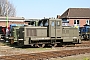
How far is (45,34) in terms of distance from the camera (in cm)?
2209

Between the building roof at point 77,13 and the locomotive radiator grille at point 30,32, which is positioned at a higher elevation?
the building roof at point 77,13

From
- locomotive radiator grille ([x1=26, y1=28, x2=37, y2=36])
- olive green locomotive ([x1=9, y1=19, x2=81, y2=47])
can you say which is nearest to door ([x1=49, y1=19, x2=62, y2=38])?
olive green locomotive ([x1=9, y1=19, x2=81, y2=47])

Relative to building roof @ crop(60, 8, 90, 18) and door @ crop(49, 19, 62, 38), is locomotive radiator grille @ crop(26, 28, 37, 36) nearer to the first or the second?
door @ crop(49, 19, 62, 38)

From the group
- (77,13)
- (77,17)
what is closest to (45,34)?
(77,17)

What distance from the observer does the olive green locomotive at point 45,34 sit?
21312 mm

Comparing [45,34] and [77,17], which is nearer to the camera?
[45,34]

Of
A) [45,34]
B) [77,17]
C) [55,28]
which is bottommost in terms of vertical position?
[45,34]

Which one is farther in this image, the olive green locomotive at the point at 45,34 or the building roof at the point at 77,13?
the building roof at the point at 77,13

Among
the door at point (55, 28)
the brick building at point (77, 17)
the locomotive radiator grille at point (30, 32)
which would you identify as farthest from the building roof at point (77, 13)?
the locomotive radiator grille at point (30, 32)

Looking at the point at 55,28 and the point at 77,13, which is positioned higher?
the point at 77,13

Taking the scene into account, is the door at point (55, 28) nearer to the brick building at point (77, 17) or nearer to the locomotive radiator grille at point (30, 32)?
the locomotive radiator grille at point (30, 32)

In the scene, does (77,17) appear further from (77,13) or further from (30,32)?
(30,32)

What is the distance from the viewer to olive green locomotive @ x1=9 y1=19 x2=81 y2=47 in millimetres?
21312

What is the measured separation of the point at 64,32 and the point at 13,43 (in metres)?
6.19
